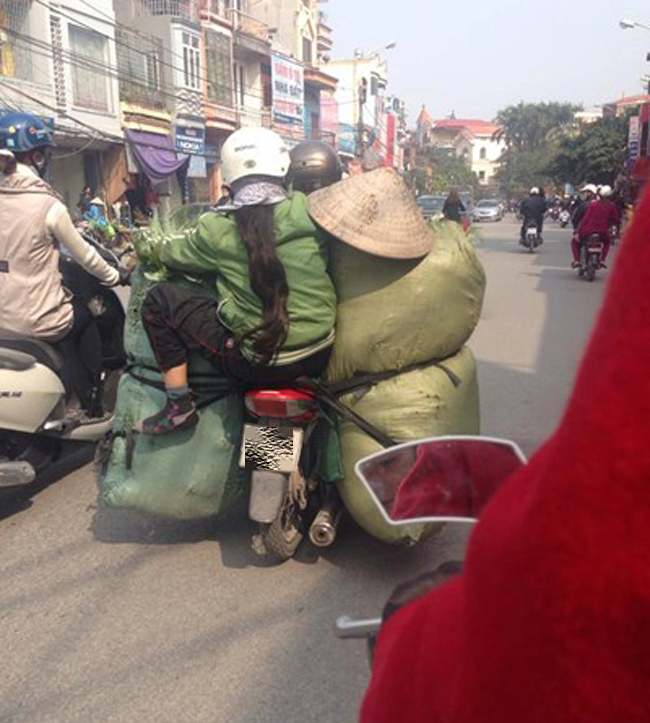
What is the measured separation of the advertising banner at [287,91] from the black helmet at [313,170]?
30374 mm

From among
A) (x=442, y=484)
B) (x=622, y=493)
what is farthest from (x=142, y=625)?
(x=622, y=493)

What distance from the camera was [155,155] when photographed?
24.0 metres

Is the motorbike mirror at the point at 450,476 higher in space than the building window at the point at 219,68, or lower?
lower

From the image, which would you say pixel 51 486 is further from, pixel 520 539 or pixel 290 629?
pixel 520 539

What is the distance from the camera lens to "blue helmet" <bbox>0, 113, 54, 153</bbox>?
355 cm

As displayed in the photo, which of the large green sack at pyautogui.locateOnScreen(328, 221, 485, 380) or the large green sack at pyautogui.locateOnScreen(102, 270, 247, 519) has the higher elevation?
the large green sack at pyautogui.locateOnScreen(328, 221, 485, 380)

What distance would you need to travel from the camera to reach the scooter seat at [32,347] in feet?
11.6

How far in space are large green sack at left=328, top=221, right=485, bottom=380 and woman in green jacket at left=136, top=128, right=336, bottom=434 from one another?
70 mm

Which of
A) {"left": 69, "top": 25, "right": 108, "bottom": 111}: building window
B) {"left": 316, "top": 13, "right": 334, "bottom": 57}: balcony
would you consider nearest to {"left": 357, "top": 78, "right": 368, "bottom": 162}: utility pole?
{"left": 316, "top": 13, "right": 334, "bottom": 57}: balcony

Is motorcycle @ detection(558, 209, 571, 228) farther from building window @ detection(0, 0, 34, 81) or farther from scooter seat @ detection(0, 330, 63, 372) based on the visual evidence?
scooter seat @ detection(0, 330, 63, 372)

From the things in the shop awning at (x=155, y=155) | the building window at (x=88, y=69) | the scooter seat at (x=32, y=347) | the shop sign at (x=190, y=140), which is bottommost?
the scooter seat at (x=32, y=347)

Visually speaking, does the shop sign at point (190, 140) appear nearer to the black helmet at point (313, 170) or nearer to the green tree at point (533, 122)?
the black helmet at point (313, 170)

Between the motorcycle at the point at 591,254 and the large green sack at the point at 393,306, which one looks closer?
the large green sack at the point at 393,306

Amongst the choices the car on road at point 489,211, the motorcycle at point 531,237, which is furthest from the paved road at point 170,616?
the car on road at point 489,211
